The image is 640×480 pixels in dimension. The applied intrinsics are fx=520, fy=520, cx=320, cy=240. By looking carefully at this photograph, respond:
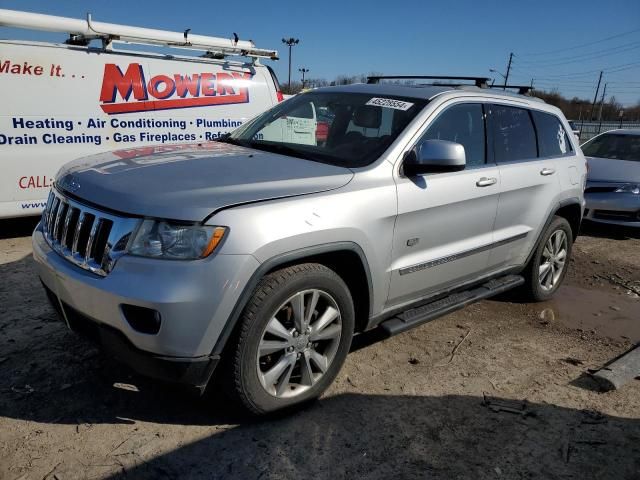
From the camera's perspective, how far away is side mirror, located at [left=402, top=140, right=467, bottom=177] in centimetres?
299

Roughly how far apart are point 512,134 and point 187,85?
4.37 metres

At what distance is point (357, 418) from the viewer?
2855mm

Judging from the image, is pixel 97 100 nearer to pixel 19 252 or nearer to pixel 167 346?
pixel 19 252

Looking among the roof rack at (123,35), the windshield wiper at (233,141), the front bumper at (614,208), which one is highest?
the roof rack at (123,35)

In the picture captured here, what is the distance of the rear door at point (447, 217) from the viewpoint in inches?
122

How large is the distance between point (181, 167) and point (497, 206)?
7.44 ft

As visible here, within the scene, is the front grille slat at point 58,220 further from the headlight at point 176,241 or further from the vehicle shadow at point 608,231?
the vehicle shadow at point 608,231

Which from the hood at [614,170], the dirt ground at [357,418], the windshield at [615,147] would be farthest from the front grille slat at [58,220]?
→ the windshield at [615,147]

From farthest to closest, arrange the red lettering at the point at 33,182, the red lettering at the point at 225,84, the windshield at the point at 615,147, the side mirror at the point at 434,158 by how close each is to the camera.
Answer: the windshield at the point at 615,147
the red lettering at the point at 225,84
the red lettering at the point at 33,182
the side mirror at the point at 434,158

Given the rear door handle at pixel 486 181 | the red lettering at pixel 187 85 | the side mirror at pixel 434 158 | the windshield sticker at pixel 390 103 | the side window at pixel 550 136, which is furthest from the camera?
the red lettering at pixel 187 85

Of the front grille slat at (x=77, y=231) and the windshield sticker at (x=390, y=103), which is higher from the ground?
the windshield sticker at (x=390, y=103)

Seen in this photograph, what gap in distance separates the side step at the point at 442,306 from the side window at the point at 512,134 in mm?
959

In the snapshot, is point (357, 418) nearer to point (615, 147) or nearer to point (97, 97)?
point (97, 97)

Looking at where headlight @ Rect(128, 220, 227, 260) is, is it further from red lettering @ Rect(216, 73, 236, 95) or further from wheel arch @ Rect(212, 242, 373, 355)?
red lettering @ Rect(216, 73, 236, 95)
